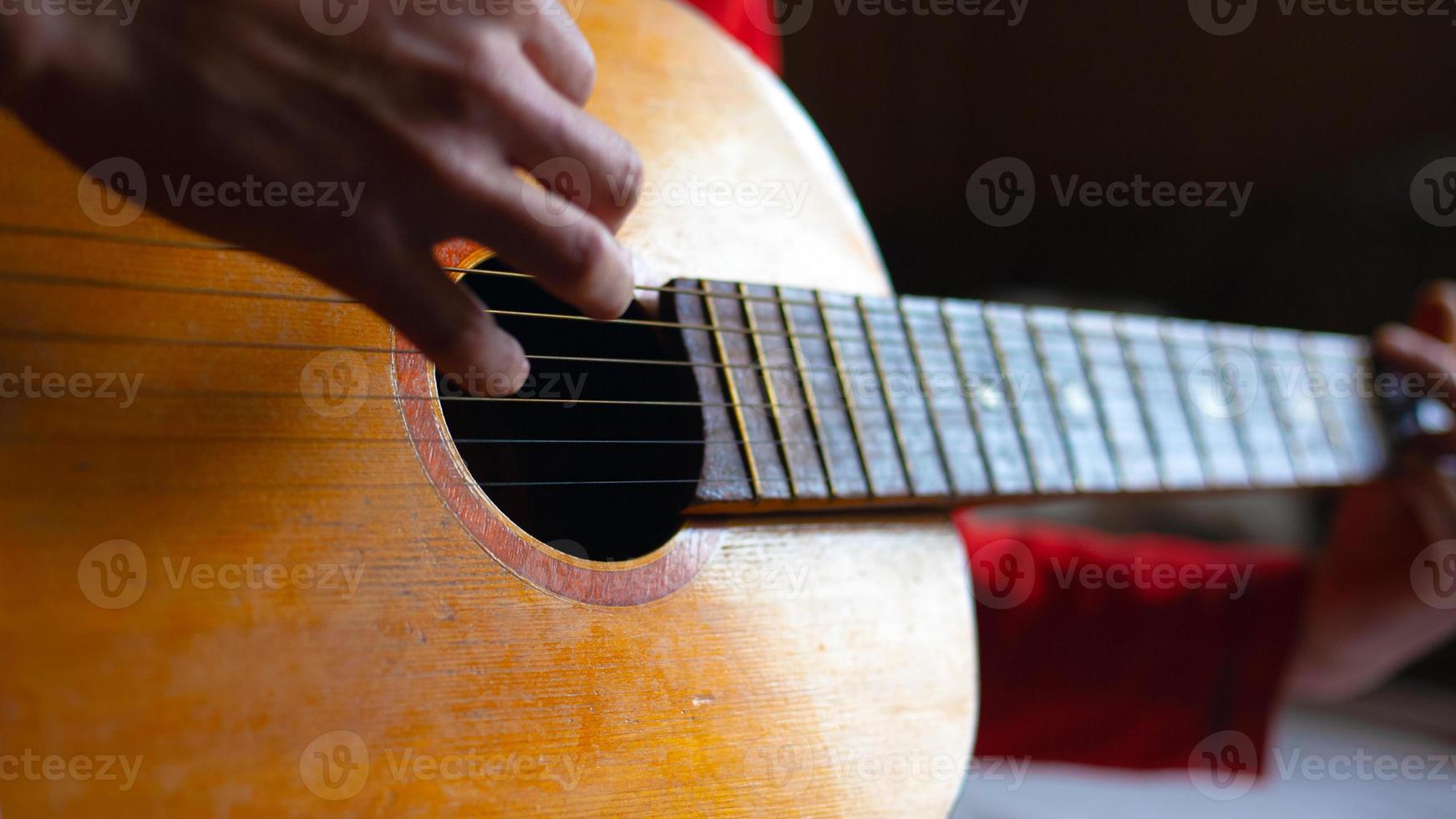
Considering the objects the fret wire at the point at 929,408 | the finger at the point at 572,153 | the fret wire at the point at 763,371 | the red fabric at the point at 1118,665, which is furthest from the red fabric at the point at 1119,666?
the finger at the point at 572,153

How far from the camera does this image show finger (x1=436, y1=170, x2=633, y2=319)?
1.07ft

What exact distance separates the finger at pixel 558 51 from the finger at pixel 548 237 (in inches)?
1.7

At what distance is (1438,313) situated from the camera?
108cm

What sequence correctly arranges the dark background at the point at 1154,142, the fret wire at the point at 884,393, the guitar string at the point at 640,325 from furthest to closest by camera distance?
the dark background at the point at 1154,142, the fret wire at the point at 884,393, the guitar string at the point at 640,325

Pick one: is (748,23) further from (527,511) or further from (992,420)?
(527,511)

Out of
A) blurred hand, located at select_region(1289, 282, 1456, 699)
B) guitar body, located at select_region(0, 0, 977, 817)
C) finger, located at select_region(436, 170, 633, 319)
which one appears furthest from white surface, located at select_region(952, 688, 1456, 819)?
finger, located at select_region(436, 170, 633, 319)

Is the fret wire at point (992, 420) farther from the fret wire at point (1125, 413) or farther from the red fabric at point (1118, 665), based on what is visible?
the red fabric at point (1118, 665)

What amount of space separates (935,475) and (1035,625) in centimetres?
48

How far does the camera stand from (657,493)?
Answer: 1.79 ft

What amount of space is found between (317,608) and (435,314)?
5.5 inches

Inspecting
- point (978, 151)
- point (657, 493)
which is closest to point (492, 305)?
point (657, 493)

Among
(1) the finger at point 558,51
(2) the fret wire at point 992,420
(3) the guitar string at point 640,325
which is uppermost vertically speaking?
(1) the finger at point 558,51

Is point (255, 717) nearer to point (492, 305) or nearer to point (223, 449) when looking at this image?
point (223, 449)

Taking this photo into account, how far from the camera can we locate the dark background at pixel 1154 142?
177 cm
